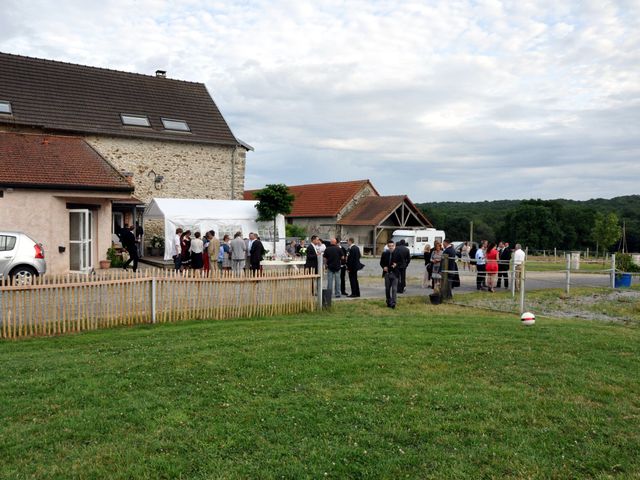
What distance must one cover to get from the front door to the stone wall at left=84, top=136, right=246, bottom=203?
8583 millimetres

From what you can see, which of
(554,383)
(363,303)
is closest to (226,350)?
(554,383)

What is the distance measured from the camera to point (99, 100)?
28.0 meters

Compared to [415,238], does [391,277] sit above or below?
below

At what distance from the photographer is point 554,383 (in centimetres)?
616

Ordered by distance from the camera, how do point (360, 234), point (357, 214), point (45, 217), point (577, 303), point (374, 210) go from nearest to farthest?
point (577, 303), point (45, 217), point (374, 210), point (360, 234), point (357, 214)

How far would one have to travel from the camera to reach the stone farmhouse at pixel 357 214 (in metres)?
42.5

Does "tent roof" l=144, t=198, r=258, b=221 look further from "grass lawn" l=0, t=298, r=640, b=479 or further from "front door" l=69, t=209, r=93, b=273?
"grass lawn" l=0, t=298, r=640, b=479

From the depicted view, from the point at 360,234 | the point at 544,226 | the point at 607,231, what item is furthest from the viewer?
the point at 544,226

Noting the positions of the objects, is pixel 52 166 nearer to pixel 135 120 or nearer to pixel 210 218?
pixel 210 218

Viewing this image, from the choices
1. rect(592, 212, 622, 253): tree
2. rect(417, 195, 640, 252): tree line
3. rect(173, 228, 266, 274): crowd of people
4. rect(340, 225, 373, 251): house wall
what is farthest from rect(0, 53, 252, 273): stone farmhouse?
rect(417, 195, 640, 252): tree line

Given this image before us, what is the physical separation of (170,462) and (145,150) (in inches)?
1000

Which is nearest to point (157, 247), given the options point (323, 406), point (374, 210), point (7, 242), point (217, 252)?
point (217, 252)

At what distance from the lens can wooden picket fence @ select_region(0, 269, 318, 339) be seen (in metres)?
9.36

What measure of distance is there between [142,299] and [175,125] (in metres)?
20.3
